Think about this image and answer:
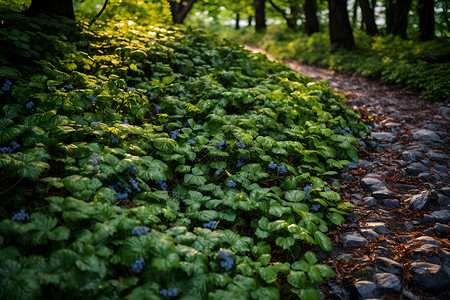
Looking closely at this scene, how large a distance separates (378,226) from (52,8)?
692cm

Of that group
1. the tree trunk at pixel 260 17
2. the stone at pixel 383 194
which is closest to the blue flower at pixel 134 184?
the stone at pixel 383 194

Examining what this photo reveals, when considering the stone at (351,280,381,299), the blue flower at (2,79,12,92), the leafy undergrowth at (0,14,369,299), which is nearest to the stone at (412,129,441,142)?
the leafy undergrowth at (0,14,369,299)

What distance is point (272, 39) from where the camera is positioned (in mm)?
18672

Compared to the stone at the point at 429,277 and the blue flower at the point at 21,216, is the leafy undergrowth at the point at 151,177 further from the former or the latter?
the stone at the point at 429,277

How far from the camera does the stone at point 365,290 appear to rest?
7.92 feet

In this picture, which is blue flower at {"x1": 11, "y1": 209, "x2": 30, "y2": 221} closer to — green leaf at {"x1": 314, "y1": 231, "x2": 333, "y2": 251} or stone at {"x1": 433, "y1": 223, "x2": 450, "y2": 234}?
green leaf at {"x1": 314, "y1": 231, "x2": 333, "y2": 251}

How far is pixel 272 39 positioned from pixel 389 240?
58.8 feet

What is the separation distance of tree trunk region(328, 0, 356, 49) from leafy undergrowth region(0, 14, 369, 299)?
761cm

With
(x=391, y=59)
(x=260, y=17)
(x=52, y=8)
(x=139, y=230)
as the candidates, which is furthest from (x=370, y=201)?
(x=260, y=17)

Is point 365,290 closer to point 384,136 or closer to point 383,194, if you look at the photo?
point 383,194

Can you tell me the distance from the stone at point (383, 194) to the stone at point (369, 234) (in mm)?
773

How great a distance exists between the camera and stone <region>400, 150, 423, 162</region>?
4.50 metres

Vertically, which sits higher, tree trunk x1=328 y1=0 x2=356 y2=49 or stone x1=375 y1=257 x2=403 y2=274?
tree trunk x1=328 y1=0 x2=356 y2=49

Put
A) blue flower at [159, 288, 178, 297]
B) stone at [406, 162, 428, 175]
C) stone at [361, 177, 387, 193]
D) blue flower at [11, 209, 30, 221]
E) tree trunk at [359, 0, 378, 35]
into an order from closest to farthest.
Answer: blue flower at [159, 288, 178, 297] → blue flower at [11, 209, 30, 221] → stone at [361, 177, 387, 193] → stone at [406, 162, 428, 175] → tree trunk at [359, 0, 378, 35]
